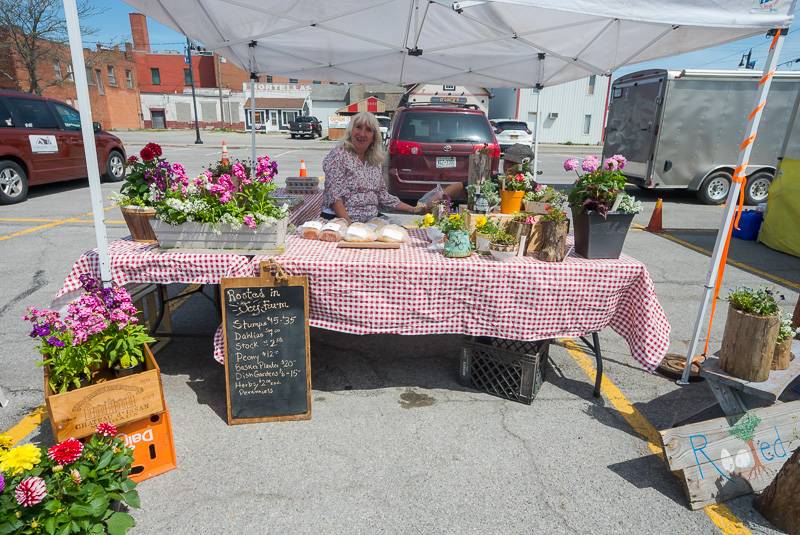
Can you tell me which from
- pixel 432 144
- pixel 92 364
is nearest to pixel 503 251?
pixel 92 364

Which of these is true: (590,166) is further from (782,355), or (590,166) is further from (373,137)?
(373,137)

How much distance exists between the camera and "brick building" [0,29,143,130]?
2652 centimetres

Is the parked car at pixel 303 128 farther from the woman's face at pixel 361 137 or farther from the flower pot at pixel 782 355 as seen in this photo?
the flower pot at pixel 782 355

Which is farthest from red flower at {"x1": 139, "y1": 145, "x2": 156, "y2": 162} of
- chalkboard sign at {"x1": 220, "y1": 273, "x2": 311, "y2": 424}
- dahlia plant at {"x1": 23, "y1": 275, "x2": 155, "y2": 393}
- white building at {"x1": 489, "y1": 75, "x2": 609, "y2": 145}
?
white building at {"x1": 489, "y1": 75, "x2": 609, "y2": 145}

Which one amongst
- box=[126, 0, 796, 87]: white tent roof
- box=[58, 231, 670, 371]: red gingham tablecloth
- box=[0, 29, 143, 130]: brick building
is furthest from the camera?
box=[0, 29, 143, 130]: brick building

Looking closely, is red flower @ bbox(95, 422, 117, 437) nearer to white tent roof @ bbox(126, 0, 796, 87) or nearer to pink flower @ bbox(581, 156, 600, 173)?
white tent roof @ bbox(126, 0, 796, 87)

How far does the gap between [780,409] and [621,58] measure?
3.87 meters

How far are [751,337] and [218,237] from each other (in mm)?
3136

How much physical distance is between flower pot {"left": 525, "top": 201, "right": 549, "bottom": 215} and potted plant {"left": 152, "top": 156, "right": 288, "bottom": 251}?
1734 millimetres

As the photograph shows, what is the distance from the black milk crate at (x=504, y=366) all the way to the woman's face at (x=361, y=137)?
2067mm

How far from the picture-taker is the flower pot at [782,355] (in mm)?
2656

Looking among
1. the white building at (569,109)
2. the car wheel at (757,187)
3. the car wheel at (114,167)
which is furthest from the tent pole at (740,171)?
the white building at (569,109)

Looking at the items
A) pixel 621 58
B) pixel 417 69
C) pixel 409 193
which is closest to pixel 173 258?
pixel 417 69

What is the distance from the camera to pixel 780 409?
2533 millimetres
